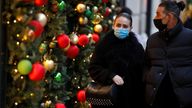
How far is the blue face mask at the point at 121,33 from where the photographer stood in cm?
539

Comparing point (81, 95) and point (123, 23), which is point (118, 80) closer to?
point (123, 23)

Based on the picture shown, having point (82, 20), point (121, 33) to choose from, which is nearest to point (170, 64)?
point (121, 33)

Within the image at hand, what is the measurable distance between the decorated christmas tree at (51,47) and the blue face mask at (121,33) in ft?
2.35

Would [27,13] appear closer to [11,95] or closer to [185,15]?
[11,95]

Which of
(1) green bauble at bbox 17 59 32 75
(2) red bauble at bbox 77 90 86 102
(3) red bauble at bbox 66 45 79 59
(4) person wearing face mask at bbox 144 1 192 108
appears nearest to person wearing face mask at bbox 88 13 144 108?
(4) person wearing face mask at bbox 144 1 192 108

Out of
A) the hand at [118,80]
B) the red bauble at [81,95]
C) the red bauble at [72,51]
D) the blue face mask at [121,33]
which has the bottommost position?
the red bauble at [81,95]

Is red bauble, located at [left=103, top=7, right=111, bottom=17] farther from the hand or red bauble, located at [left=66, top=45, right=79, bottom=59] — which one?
the hand

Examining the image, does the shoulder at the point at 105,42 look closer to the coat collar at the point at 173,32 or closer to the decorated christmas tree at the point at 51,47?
the decorated christmas tree at the point at 51,47

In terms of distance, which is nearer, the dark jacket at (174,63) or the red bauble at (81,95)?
the dark jacket at (174,63)

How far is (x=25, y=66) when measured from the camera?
462cm

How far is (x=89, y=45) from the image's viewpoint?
22.9 ft

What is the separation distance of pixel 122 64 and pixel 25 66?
4.04ft

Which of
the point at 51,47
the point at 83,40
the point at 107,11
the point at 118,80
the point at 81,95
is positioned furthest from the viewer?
the point at 107,11

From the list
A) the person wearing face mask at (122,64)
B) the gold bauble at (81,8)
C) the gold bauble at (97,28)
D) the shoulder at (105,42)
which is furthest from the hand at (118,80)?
the gold bauble at (97,28)
